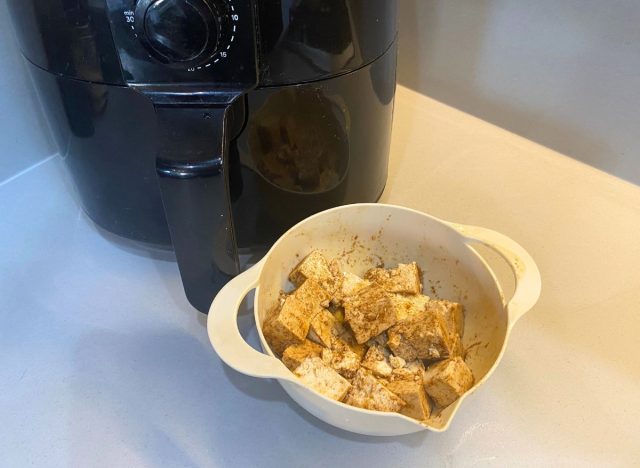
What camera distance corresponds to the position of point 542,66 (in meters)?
0.66

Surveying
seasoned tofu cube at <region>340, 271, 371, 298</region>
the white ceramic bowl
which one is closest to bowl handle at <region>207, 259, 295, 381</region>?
the white ceramic bowl

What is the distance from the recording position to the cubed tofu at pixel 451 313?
0.46m

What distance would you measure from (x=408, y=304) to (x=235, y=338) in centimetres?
17

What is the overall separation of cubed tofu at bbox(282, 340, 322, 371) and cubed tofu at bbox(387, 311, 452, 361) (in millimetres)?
63

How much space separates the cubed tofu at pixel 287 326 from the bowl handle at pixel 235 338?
0.04 m

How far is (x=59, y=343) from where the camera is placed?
0.50 meters

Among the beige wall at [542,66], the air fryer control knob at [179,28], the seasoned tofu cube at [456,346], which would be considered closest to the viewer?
the air fryer control knob at [179,28]

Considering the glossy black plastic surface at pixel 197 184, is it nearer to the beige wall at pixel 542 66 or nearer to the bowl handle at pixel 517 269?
the bowl handle at pixel 517 269

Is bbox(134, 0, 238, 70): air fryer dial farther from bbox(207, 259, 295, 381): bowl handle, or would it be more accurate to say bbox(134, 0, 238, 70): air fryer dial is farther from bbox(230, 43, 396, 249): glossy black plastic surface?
bbox(207, 259, 295, 381): bowl handle

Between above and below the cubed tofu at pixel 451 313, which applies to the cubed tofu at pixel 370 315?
above

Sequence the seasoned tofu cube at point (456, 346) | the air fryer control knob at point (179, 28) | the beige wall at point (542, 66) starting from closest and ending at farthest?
1. the air fryer control knob at point (179, 28)
2. the seasoned tofu cube at point (456, 346)
3. the beige wall at point (542, 66)

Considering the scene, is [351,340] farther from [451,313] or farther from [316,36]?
[316,36]

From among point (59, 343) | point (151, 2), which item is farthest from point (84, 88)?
point (59, 343)

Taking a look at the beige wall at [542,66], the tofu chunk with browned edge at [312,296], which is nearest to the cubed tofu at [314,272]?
the tofu chunk with browned edge at [312,296]
